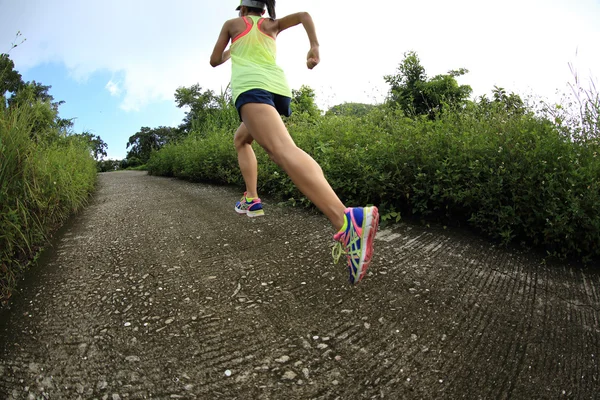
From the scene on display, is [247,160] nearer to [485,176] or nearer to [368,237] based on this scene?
[368,237]

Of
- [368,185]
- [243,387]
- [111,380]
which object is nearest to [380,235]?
[368,185]

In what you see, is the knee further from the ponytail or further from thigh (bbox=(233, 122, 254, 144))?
the ponytail

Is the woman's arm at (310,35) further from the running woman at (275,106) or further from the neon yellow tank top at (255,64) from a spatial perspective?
the neon yellow tank top at (255,64)

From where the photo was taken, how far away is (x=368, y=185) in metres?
3.40

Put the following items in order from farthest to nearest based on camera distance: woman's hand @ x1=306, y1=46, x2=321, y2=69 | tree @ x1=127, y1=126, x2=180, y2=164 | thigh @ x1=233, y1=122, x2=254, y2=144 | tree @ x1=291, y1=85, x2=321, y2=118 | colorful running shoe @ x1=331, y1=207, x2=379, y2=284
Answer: tree @ x1=127, y1=126, x2=180, y2=164 < tree @ x1=291, y1=85, x2=321, y2=118 < thigh @ x1=233, y1=122, x2=254, y2=144 < woman's hand @ x1=306, y1=46, x2=321, y2=69 < colorful running shoe @ x1=331, y1=207, x2=379, y2=284

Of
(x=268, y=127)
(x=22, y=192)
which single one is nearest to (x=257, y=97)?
(x=268, y=127)

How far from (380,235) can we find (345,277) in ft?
2.85

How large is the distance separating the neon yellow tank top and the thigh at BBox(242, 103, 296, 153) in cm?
13

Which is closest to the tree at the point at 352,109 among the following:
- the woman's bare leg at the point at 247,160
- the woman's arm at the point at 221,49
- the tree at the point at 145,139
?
the woman's bare leg at the point at 247,160

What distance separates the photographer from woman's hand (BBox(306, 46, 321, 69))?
6.82 ft

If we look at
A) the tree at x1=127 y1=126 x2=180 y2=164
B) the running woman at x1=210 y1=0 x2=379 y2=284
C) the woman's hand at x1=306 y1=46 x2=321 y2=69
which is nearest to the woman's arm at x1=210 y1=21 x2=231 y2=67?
the running woman at x1=210 y1=0 x2=379 y2=284

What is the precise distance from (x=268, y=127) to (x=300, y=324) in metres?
1.04

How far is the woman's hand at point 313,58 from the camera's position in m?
2.08

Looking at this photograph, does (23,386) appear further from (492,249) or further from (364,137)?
(364,137)
